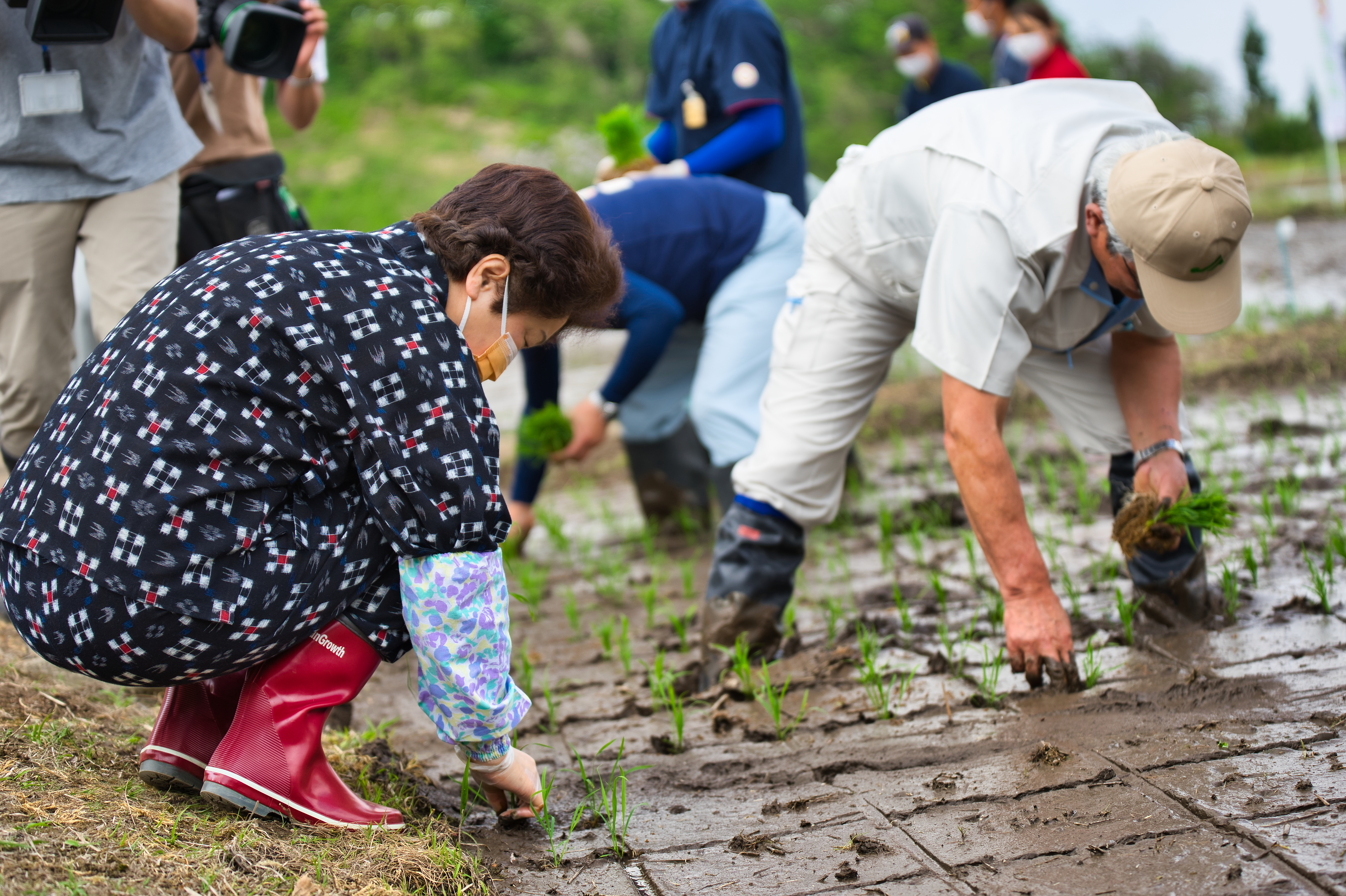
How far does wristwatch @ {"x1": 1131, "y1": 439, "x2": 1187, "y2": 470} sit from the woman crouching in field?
1.61 meters

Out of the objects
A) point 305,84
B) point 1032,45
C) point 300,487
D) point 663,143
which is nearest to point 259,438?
point 300,487

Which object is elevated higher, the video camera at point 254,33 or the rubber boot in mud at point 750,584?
the video camera at point 254,33

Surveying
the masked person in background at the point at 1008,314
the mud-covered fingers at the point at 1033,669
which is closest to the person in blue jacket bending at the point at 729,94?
the masked person in background at the point at 1008,314

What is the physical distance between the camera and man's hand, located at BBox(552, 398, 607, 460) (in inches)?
148

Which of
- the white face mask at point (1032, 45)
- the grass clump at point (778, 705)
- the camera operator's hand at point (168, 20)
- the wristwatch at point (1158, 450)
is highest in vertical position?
the camera operator's hand at point (168, 20)

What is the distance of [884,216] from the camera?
271 centimetres

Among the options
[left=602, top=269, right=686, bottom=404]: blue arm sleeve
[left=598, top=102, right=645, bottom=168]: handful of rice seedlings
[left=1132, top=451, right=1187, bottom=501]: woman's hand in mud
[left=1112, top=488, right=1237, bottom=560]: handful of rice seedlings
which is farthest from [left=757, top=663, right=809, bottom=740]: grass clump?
[left=598, top=102, right=645, bottom=168]: handful of rice seedlings

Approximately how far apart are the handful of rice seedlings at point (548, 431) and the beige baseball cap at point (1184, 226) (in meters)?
2.08

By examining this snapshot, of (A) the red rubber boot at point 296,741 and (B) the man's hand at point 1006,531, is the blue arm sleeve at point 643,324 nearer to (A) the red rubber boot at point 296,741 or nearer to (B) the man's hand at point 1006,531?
(B) the man's hand at point 1006,531

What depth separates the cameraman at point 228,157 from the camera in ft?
10.5

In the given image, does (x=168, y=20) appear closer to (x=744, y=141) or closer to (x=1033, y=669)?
(x=744, y=141)

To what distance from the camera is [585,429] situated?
12.4 feet

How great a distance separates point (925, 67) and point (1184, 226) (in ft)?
15.1

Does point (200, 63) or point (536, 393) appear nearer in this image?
point (200, 63)
